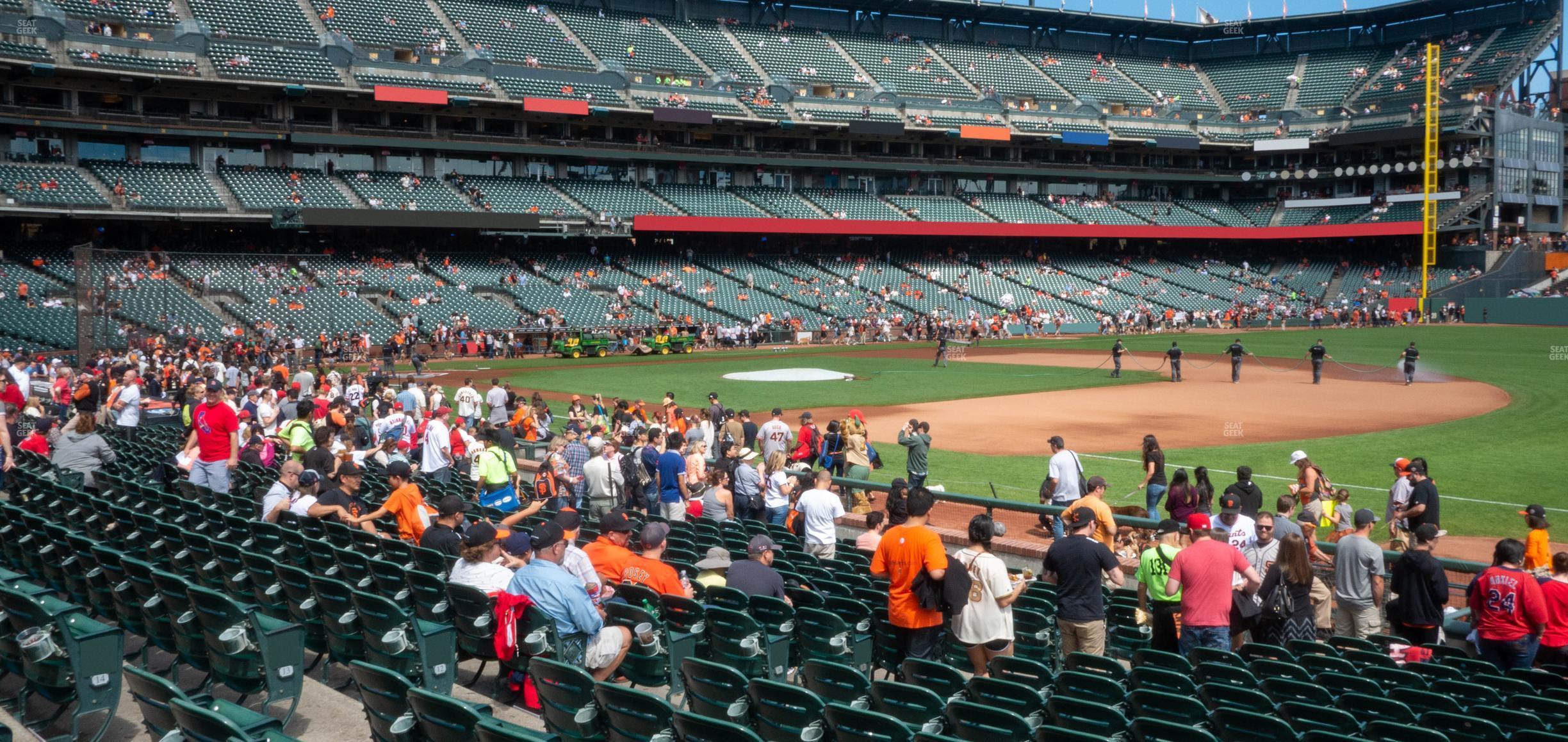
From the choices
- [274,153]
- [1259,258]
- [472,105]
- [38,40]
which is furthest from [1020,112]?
[38,40]

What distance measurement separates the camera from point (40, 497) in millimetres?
12531

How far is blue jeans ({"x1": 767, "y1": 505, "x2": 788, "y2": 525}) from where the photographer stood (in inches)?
613

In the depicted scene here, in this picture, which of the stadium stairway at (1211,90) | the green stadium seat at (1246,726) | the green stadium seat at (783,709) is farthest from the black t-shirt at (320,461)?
the stadium stairway at (1211,90)

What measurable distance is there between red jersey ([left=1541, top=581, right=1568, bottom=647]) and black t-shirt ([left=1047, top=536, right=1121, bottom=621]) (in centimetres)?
360

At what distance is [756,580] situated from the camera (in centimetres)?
890

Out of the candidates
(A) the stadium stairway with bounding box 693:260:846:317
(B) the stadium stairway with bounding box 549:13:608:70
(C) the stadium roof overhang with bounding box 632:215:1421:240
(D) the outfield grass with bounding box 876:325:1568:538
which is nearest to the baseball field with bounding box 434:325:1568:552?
(D) the outfield grass with bounding box 876:325:1568:538

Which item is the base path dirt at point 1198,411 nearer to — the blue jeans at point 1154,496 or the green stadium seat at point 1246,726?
the blue jeans at point 1154,496

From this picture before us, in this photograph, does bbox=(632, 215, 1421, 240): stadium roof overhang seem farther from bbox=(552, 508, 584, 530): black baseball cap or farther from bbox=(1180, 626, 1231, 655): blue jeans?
bbox=(1180, 626, 1231, 655): blue jeans

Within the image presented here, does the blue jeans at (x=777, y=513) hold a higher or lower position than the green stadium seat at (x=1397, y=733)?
lower

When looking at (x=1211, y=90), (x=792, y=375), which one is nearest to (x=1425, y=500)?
(x=792, y=375)

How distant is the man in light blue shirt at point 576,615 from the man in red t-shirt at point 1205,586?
14.2 ft

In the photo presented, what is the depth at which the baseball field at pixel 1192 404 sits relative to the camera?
21.6 m

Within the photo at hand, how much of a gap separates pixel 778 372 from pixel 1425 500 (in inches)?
1201

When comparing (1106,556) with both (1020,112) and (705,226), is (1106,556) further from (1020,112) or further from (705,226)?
(1020,112)
